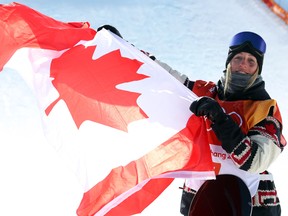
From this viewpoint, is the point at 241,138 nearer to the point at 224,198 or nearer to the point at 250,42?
the point at 224,198

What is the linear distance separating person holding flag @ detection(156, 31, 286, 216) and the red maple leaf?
291mm

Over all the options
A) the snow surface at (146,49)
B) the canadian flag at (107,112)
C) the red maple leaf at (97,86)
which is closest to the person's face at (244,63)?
the canadian flag at (107,112)

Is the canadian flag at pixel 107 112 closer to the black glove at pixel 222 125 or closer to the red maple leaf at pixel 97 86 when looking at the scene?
the red maple leaf at pixel 97 86

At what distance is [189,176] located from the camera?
277cm

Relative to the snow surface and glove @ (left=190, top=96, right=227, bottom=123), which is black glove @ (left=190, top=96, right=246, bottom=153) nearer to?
glove @ (left=190, top=96, right=227, bottom=123)

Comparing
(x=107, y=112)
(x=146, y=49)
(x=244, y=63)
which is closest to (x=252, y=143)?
(x=244, y=63)

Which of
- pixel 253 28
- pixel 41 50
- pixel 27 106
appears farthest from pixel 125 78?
pixel 253 28

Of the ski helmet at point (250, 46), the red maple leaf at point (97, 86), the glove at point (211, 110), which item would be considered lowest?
the glove at point (211, 110)

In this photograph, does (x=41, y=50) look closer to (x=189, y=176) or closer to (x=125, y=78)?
(x=125, y=78)

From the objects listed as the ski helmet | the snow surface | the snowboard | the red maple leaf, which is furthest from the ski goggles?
the snow surface

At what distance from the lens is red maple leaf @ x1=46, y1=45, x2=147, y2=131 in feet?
9.64

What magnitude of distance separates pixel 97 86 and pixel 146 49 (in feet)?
10.0

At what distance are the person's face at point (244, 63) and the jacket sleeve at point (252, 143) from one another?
7.9 inches

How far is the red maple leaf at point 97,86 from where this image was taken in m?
2.94
